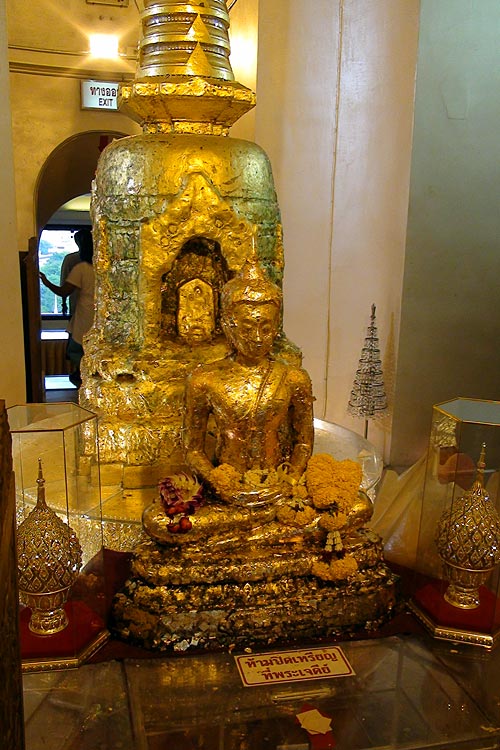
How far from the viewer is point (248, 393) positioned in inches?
99.0

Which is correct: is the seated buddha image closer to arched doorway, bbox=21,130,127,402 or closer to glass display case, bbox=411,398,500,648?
glass display case, bbox=411,398,500,648

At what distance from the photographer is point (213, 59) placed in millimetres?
3209

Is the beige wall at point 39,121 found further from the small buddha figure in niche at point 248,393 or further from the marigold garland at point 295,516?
the marigold garland at point 295,516

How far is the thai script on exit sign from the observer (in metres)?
5.73

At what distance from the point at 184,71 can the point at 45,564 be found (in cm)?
220

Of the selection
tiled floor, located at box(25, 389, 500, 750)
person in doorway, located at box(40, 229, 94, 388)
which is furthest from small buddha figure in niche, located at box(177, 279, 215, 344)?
person in doorway, located at box(40, 229, 94, 388)

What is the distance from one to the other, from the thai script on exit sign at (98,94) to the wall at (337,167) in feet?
5.04

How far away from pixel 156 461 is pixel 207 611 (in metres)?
1.10

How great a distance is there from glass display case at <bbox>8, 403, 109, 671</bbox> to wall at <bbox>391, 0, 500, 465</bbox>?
7.48ft

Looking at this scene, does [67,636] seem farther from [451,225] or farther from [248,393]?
[451,225]

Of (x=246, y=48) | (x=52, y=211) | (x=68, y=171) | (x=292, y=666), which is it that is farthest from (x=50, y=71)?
(x=292, y=666)

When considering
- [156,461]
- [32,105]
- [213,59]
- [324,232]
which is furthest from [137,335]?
[32,105]

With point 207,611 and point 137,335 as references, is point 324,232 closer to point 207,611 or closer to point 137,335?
point 137,335

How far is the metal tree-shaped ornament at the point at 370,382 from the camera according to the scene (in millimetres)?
4164
